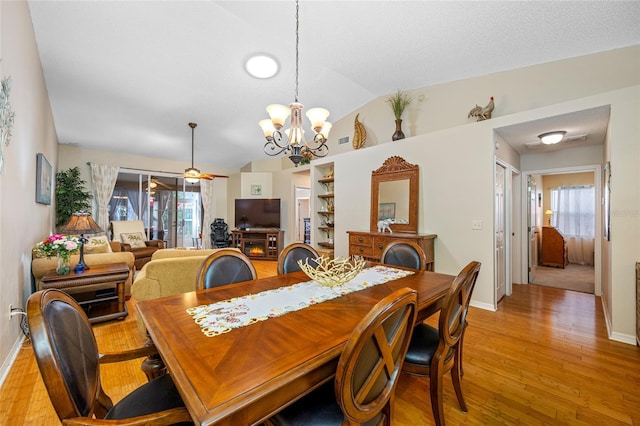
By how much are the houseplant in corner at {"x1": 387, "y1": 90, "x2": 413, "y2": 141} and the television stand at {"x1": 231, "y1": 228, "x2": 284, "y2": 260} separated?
13.1 ft

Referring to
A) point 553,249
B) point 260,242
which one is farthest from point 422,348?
point 553,249

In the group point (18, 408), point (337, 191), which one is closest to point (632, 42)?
point (337, 191)

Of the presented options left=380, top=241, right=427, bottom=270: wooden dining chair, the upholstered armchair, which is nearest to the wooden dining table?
left=380, top=241, right=427, bottom=270: wooden dining chair

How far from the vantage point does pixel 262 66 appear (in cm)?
408

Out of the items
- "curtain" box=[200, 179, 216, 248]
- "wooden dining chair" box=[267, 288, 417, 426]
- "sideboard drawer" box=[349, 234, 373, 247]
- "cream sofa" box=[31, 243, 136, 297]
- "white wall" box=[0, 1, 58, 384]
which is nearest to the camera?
"wooden dining chair" box=[267, 288, 417, 426]

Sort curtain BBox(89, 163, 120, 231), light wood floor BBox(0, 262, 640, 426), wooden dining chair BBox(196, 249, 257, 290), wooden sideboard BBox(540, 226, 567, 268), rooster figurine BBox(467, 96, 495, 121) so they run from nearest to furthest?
light wood floor BBox(0, 262, 640, 426), wooden dining chair BBox(196, 249, 257, 290), rooster figurine BBox(467, 96, 495, 121), wooden sideboard BBox(540, 226, 567, 268), curtain BBox(89, 163, 120, 231)

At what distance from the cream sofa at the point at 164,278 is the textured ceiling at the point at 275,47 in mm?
2810

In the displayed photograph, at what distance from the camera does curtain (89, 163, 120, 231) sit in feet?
20.1

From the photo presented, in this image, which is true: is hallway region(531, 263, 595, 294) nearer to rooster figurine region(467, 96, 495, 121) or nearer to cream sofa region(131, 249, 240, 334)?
rooster figurine region(467, 96, 495, 121)

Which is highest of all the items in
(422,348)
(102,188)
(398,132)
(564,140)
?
(398,132)

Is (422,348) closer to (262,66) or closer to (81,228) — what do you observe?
(81,228)

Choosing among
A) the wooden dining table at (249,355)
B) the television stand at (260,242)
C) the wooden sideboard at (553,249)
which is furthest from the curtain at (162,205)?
the wooden sideboard at (553,249)

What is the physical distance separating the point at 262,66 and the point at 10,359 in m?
4.20

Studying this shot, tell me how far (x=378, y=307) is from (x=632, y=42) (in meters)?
4.13
